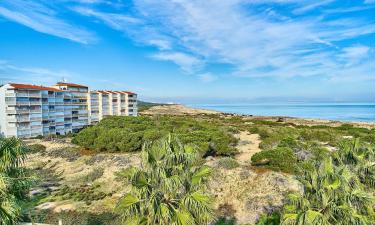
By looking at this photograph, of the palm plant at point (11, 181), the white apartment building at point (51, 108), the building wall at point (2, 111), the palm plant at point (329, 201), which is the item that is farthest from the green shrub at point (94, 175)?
the building wall at point (2, 111)

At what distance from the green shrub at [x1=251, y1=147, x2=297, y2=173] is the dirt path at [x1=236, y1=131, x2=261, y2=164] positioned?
2.54 meters

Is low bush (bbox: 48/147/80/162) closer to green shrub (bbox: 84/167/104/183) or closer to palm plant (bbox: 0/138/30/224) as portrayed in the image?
green shrub (bbox: 84/167/104/183)

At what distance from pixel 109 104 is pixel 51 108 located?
18613 millimetres

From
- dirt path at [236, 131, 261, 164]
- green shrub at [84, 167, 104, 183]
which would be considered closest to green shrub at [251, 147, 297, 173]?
dirt path at [236, 131, 261, 164]

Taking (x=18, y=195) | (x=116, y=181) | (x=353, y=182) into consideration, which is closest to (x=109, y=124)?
(x=116, y=181)

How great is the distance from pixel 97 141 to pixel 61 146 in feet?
25.7

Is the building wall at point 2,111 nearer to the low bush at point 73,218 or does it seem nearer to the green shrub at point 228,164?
the low bush at point 73,218

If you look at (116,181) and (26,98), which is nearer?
(116,181)

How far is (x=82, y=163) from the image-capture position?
34094 millimetres

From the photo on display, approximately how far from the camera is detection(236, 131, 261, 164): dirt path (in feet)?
109

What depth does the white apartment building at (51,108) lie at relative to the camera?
175 ft

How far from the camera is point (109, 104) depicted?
78.4 metres

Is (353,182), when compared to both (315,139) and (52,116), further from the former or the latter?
(52,116)

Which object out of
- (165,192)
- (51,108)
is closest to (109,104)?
(51,108)
